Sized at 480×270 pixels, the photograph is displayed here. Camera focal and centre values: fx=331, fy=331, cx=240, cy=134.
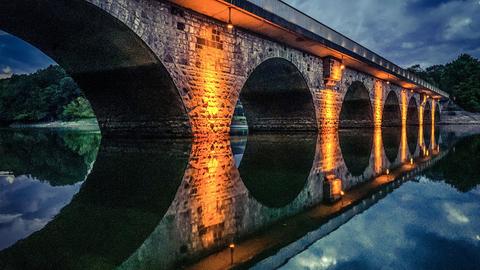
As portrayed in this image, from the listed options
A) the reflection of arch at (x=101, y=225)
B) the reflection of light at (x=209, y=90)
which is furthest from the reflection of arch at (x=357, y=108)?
the reflection of arch at (x=101, y=225)

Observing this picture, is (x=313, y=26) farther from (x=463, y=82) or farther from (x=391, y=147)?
(x=463, y=82)

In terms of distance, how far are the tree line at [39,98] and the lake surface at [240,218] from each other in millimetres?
41295

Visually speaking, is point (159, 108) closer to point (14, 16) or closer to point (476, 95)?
point (14, 16)

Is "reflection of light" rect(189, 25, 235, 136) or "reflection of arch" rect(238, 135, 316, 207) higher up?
"reflection of light" rect(189, 25, 235, 136)

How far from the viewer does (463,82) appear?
53.7m

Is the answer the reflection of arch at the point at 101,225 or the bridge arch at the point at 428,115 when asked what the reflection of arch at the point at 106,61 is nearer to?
the reflection of arch at the point at 101,225

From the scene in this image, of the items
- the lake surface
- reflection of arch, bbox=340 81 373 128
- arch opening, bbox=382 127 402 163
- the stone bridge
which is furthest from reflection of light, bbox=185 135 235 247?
reflection of arch, bbox=340 81 373 128

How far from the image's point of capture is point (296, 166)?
5.59 meters

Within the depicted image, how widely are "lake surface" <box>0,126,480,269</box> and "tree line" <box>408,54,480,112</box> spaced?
56.4 metres

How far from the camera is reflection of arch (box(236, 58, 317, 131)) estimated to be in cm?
1411

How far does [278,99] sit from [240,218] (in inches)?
548

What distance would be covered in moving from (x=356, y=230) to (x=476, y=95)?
200 ft

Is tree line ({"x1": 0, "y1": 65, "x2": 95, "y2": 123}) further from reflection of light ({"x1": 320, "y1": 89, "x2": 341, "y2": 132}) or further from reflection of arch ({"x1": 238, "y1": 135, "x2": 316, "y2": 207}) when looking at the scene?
reflection of arch ({"x1": 238, "y1": 135, "x2": 316, "y2": 207})

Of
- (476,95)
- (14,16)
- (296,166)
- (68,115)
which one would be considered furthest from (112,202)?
(476,95)
